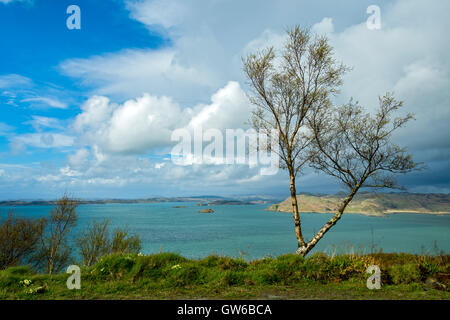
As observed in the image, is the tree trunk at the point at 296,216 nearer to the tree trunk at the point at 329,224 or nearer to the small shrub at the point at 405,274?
the tree trunk at the point at 329,224

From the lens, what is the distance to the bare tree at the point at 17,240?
1361 inches

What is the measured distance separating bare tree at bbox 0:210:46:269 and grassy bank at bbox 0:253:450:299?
109 ft

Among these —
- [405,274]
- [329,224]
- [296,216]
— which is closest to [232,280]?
[405,274]

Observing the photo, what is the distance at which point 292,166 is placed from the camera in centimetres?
1427

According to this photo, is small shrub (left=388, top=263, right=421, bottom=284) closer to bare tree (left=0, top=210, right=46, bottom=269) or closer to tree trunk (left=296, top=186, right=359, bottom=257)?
tree trunk (left=296, top=186, right=359, bottom=257)

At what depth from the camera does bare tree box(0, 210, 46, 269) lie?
34.6 metres

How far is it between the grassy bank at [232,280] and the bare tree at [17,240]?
33370 mm

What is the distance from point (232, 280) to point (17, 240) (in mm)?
39219

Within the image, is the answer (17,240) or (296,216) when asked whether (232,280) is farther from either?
(17,240)

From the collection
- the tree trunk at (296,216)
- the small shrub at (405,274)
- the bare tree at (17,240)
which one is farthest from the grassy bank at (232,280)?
the bare tree at (17,240)

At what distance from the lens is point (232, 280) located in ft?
26.8

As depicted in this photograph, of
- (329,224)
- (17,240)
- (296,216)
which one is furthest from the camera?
(17,240)

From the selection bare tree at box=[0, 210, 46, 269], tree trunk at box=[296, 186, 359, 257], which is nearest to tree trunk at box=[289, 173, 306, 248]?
tree trunk at box=[296, 186, 359, 257]
